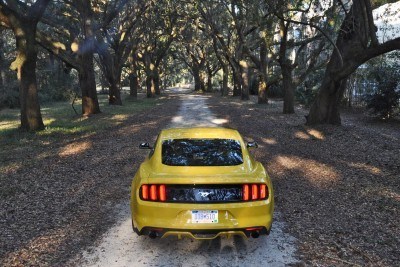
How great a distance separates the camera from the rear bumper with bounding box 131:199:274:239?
441 cm

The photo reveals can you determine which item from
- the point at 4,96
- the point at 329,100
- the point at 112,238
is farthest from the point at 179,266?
the point at 4,96

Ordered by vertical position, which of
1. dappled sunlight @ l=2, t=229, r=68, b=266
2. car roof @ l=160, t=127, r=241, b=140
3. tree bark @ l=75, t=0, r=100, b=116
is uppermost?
tree bark @ l=75, t=0, r=100, b=116

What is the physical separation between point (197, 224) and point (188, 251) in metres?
0.73

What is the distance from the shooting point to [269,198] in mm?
4695

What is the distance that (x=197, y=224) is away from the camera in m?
4.40

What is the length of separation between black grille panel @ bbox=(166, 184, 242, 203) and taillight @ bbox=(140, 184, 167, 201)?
61mm

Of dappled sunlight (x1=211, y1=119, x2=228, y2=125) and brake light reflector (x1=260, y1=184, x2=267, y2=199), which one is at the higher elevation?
brake light reflector (x1=260, y1=184, x2=267, y2=199)

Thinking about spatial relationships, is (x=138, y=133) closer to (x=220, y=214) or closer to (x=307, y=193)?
(x=307, y=193)

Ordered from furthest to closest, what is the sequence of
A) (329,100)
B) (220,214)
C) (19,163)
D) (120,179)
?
(329,100) < (19,163) < (120,179) < (220,214)

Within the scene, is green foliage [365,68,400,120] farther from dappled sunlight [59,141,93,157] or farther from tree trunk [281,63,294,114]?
dappled sunlight [59,141,93,157]

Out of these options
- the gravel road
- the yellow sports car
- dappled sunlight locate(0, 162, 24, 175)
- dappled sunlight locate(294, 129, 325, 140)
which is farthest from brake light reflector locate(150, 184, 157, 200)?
dappled sunlight locate(294, 129, 325, 140)

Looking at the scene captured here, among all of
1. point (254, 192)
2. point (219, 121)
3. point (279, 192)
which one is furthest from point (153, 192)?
point (219, 121)

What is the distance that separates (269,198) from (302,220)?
5.34 feet

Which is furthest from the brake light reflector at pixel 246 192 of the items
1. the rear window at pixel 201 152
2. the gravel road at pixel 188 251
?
the gravel road at pixel 188 251
